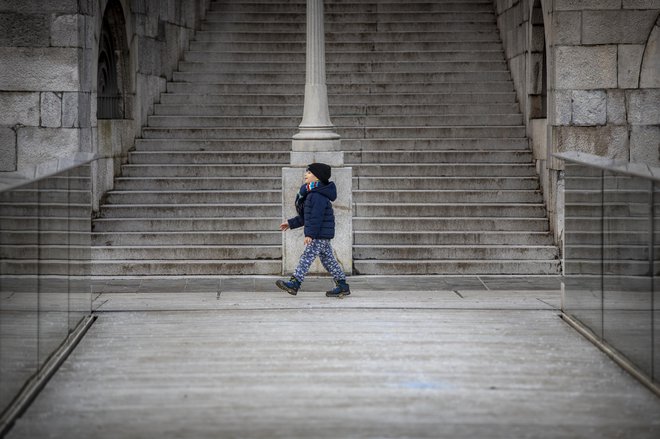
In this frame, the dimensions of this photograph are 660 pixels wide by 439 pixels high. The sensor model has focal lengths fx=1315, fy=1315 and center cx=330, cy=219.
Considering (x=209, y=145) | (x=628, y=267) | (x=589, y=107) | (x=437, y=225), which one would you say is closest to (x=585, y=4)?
(x=589, y=107)

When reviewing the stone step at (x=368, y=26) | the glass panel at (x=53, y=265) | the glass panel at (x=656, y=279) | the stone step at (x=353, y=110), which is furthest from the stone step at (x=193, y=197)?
the glass panel at (x=656, y=279)

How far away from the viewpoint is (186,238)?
1523 cm

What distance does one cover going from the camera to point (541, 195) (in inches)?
639

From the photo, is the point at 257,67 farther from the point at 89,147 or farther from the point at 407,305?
the point at 407,305

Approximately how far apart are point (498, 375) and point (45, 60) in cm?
779

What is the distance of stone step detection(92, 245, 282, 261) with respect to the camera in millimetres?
14938

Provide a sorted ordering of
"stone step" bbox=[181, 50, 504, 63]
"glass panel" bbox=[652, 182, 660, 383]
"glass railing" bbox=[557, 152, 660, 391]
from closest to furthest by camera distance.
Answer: "glass panel" bbox=[652, 182, 660, 383]
"glass railing" bbox=[557, 152, 660, 391]
"stone step" bbox=[181, 50, 504, 63]

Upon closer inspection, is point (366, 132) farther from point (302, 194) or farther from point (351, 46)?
point (302, 194)

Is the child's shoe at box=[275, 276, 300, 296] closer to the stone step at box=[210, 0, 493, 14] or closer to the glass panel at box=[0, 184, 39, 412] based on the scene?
the glass panel at box=[0, 184, 39, 412]

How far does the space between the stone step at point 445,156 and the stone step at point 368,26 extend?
351 cm

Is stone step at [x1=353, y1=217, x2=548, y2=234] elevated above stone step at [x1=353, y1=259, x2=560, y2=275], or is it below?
above

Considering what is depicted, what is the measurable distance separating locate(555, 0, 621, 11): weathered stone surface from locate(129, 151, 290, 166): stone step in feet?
13.0

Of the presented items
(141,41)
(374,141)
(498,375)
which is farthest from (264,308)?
(141,41)

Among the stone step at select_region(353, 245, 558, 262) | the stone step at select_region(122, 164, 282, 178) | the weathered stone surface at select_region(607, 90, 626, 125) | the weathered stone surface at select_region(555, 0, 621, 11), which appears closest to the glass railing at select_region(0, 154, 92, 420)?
the stone step at select_region(353, 245, 558, 262)
